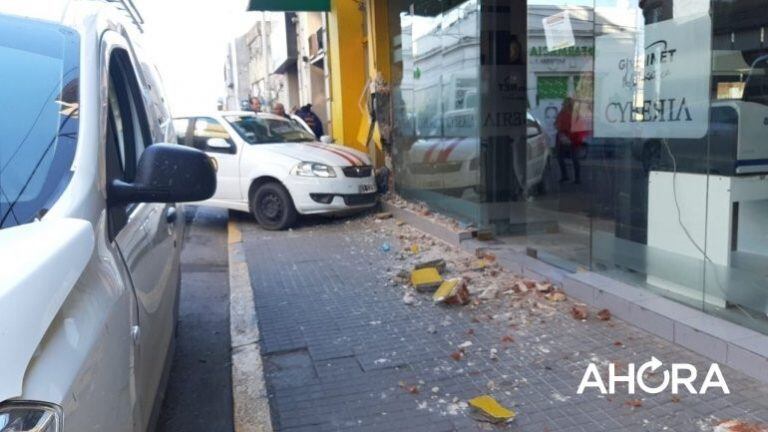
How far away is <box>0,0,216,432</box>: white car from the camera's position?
164 centimetres

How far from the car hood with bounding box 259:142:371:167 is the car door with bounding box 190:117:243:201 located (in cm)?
48

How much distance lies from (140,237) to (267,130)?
763cm

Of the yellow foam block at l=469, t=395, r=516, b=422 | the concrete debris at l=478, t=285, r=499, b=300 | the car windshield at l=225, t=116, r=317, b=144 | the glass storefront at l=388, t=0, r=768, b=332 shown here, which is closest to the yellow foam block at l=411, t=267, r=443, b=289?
the concrete debris at l=478, t=285, r=499, b=300

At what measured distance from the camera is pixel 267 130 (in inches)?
411

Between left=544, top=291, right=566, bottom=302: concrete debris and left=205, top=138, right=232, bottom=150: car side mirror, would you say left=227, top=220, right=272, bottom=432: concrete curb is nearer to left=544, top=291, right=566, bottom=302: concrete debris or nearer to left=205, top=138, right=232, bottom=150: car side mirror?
left=544, top=291, right=566, bottom=302: concrete debris

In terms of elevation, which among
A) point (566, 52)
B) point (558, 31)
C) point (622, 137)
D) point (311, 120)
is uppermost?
point (558, 31)

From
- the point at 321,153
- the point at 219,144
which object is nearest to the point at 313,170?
the point at 321,153

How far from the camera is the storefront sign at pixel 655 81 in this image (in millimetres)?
4801

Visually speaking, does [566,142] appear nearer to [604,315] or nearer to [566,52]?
[566,52]

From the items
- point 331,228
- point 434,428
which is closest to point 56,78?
point 434,428

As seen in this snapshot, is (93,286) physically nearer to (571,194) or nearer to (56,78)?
(56,78)

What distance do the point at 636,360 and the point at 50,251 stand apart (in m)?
3.55

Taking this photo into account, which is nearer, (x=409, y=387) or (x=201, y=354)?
(x=409, y=387)

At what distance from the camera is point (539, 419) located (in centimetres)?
362
